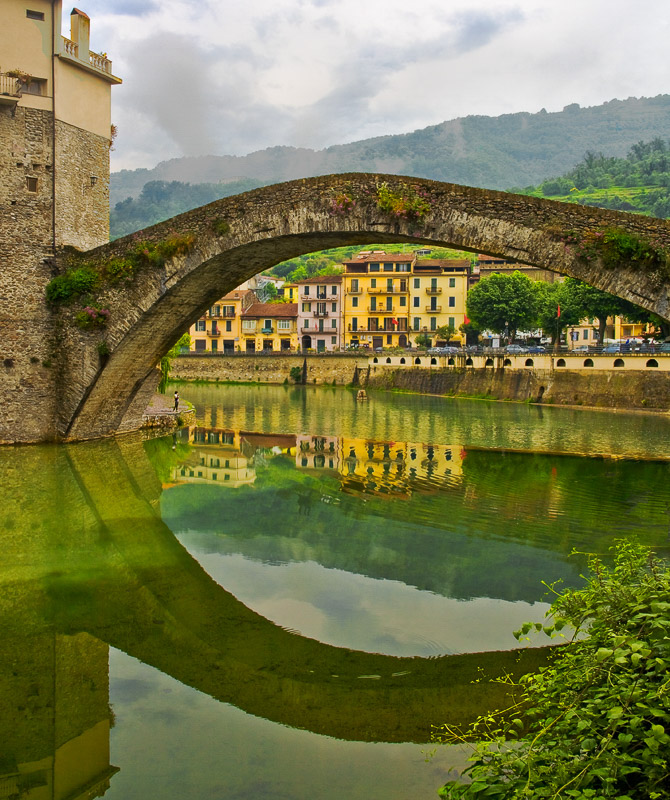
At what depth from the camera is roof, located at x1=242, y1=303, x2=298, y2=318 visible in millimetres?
74125

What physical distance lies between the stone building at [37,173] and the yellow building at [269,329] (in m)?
55.3

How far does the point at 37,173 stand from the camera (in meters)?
17.5

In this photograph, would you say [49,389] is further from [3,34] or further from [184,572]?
[184,572]

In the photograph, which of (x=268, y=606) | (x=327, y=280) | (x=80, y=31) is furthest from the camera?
(x=327, y=280)

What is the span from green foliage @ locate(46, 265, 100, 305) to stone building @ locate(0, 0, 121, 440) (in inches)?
11.6

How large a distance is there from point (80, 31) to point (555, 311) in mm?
45628

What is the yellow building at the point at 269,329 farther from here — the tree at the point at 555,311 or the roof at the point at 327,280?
the tree at the point at 555,311

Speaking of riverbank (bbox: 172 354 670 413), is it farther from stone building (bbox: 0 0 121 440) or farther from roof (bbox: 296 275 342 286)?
stone building (bbox: 0 0 121 440)

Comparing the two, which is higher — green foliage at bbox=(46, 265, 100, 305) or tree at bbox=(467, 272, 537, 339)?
tree at bbox=(467, 272, 537, 339)

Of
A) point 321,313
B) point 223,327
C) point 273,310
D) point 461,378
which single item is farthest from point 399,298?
point 461,378

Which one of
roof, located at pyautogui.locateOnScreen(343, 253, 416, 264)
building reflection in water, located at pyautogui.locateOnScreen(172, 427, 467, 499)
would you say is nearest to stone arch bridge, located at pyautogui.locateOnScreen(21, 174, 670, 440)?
building reflection in water, located at pyautogui.locateOnScreen(172, 427, 467, 499)

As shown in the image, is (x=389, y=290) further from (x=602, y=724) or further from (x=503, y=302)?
(x=602, y=724)

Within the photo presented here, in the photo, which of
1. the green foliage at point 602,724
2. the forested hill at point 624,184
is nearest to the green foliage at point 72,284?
the green foliage at point 602,724

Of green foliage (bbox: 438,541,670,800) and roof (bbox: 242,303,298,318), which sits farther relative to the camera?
roof (bbox: 242,303,298,318)
